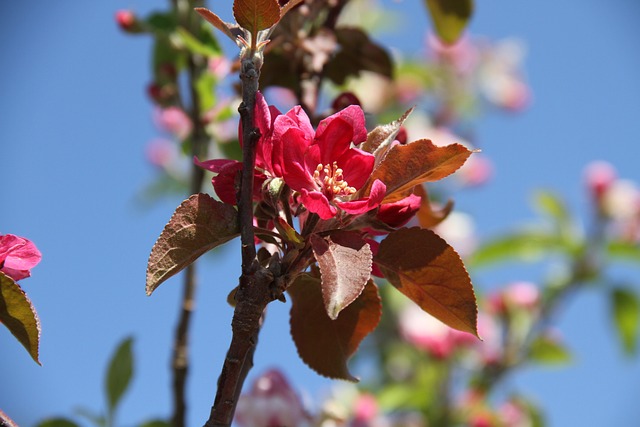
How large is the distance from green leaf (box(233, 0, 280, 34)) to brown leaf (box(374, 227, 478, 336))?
26 centimetres

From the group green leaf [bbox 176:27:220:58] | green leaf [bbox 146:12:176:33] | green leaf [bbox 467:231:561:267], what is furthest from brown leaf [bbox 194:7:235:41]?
green leaf [bbox 467:231:561:267]

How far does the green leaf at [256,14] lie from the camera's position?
75 cm

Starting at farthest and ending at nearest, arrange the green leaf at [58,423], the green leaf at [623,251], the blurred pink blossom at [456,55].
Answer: the blurred pink blossom at [456,55]
the green leaf at [623,251]
the green leaf at [58,423]

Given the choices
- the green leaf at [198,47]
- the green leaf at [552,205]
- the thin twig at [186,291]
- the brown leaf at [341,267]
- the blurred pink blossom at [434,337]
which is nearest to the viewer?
the brown leaf at [341,267]

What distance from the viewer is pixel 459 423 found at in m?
2.52

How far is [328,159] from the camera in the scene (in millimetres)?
809

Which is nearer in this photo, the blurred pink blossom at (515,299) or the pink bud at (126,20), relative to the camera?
the pink bud at (126,20)

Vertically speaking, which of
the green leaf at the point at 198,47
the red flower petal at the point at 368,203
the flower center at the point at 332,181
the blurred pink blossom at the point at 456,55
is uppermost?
the blurred pink blossom at the point at 456,55

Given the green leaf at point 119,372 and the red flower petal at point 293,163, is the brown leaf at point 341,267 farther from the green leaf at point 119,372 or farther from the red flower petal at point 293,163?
the green leaf at point 119,372

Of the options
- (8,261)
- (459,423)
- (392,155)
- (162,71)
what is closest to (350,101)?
(392,155)

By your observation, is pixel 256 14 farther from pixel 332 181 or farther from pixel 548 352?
pixel 548 352

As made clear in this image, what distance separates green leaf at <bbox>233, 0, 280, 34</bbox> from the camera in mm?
753

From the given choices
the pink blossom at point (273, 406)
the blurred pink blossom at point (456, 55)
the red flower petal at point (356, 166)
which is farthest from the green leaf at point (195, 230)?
the blurred pink blossom at point (456, 55)

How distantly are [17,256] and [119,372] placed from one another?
0.61 meters
